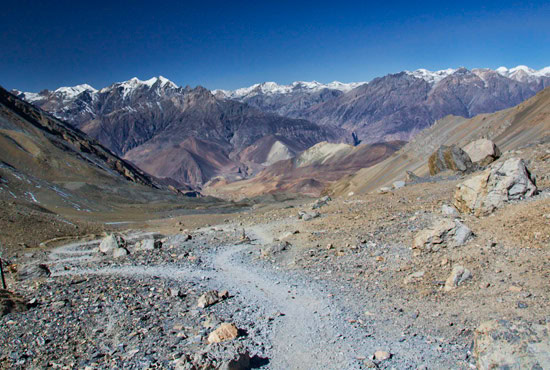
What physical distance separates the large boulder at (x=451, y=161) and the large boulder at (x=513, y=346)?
83.2 feet

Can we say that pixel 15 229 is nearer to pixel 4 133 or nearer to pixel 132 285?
pixel 132 285

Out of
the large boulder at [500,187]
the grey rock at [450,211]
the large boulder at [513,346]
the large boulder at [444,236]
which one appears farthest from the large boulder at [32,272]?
the large boulder at [500,187]

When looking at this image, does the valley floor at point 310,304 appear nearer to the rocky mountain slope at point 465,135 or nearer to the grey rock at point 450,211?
the grey rock at point 450,211

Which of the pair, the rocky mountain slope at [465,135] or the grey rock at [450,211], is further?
the rocky mountain slope at [465,135]

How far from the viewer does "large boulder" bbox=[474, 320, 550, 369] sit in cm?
596

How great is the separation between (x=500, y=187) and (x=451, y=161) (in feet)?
63.2

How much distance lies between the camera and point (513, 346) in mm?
6172

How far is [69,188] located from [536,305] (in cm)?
5903

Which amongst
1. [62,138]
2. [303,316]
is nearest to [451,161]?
[303,316]

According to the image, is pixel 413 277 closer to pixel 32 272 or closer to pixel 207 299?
pixel 207 299

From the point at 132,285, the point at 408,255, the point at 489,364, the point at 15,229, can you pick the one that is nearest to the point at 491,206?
the point at 408,255

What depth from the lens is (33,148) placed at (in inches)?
2645

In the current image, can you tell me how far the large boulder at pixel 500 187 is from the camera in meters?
14.3

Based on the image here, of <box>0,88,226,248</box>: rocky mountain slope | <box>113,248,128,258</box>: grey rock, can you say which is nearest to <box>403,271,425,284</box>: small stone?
<box>113,248,128,258</box>: grey rock
